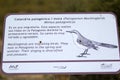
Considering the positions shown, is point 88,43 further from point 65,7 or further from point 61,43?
point 65,7

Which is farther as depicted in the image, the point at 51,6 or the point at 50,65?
the point at 51,6

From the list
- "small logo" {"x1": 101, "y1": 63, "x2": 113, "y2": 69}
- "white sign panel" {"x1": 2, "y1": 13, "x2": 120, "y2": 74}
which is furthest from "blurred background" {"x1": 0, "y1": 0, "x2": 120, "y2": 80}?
"small logo" {"x1": 101, "y1": 63, "x2": 113, "y2": 69}

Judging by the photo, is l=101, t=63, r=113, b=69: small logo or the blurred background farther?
the blurred background

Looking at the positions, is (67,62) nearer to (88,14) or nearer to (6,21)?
(88,14)

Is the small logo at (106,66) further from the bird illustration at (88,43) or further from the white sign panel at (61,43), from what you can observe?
the bird illustration at (88,43)

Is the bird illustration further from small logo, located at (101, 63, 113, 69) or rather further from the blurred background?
the blurred background

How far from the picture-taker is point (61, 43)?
7.77ft

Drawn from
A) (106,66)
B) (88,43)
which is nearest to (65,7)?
(88,43)

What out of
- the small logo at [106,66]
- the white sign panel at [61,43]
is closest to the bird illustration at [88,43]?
the white sign panel at [61,43]

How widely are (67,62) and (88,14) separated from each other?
0.47 m

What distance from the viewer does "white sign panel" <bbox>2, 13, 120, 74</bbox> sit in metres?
2.29

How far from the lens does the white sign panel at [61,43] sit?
2291mm

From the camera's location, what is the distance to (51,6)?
5.45 m

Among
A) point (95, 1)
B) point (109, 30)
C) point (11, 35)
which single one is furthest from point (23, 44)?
point (95, 1)
